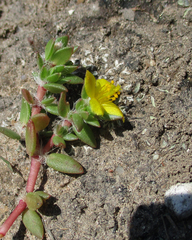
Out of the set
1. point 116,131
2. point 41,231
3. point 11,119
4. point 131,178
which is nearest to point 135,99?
point 116,131

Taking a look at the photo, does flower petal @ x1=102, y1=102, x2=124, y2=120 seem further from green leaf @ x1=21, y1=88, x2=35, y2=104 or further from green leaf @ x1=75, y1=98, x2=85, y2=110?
green leaf @ x1=21, y1=88, x2=35, y2=104

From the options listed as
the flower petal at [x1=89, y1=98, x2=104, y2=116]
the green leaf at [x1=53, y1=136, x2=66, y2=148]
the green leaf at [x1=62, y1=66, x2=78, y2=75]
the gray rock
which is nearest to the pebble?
the flower petal at [x1=89, y1=98, x2=104, y2=116]

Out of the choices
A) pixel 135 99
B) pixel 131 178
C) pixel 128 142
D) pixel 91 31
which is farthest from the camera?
pixel 91 31

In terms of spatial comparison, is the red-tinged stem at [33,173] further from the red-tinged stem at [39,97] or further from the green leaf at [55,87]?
the green leaf at [55,87]

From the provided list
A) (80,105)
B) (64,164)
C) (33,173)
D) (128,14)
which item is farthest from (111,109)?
(128,14)

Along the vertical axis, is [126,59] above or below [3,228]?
above

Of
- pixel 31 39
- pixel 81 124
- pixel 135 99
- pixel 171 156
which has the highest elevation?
pixel 31 39

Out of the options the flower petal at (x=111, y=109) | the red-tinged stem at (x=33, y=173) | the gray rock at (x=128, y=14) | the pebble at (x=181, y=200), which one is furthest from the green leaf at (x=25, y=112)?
the gray rock at (x=128, y=14)

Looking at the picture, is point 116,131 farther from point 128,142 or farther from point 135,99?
point 135,99
